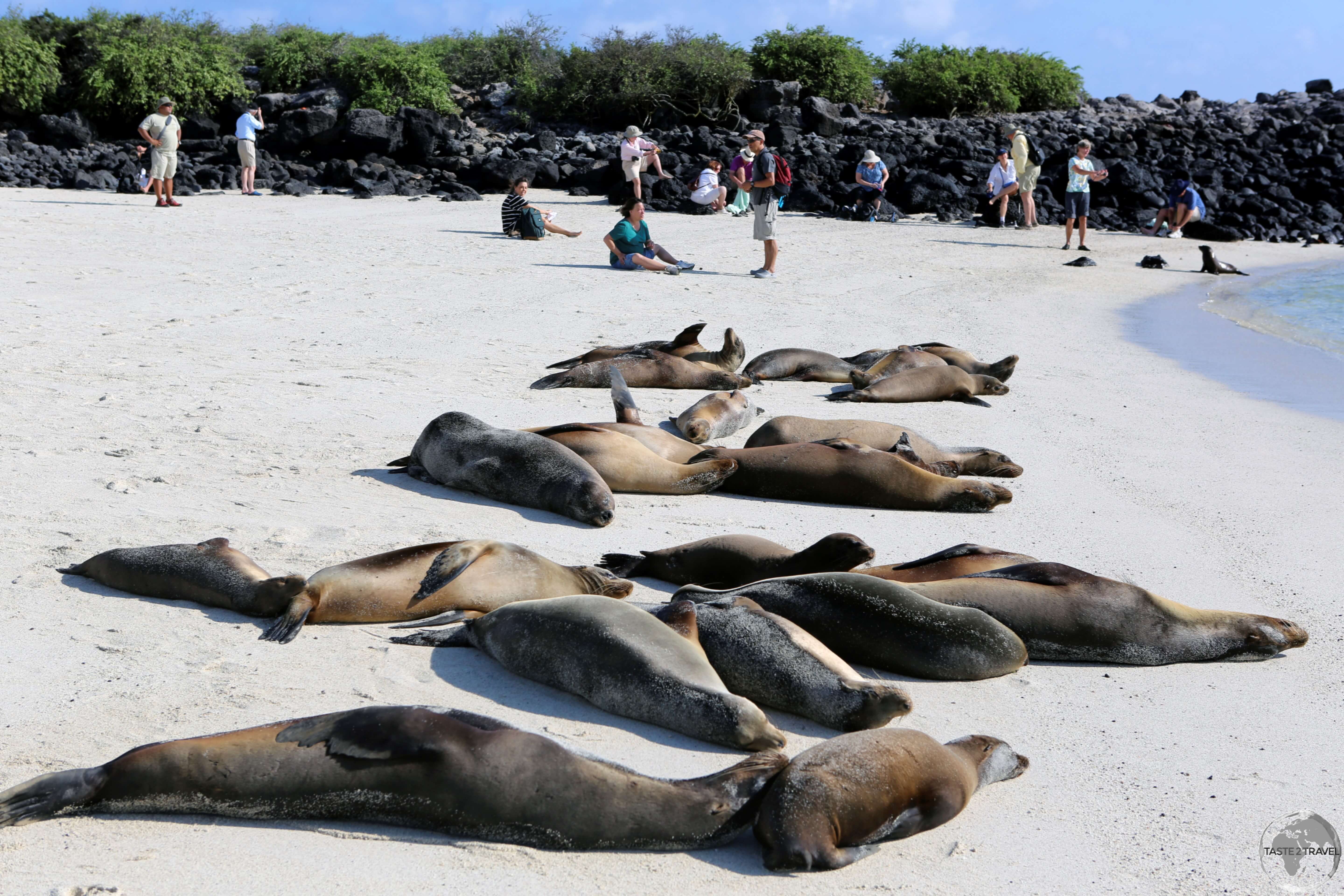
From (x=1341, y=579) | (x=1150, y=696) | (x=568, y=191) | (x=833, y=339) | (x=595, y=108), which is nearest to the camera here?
(x=1150, y=696)

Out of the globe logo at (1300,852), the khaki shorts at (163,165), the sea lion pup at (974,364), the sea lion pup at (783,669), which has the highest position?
the khaki shorts at (163,165)

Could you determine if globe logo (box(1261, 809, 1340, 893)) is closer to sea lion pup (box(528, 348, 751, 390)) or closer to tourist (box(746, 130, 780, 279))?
sea lion pup (box(528, 348, 751, 390))

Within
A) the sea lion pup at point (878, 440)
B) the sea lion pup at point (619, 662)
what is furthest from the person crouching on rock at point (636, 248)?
the sea lion pup at point (619, 662)

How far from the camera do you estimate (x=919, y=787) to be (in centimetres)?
303

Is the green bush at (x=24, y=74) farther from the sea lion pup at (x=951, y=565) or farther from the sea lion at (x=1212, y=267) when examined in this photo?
the sea lion pup at (x=951, y=565)

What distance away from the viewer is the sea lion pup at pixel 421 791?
286 centimetres

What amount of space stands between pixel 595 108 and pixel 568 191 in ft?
38.8

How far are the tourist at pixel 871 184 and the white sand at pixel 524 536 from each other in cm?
1030

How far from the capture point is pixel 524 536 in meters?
5.35

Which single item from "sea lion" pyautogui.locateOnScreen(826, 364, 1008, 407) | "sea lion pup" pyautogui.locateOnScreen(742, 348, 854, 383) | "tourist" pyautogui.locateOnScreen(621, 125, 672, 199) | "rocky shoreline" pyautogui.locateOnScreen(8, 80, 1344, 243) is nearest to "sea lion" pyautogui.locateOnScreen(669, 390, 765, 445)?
"sea lion" pyautogui.locateOnScreen(826, 364, 1008, 407)

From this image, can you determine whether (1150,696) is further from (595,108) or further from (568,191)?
(595,108)

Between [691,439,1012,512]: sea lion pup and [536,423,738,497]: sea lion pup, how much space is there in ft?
0.41

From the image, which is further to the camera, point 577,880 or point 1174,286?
point 1174,286

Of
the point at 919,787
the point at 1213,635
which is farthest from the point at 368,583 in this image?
the point at 1213,635
